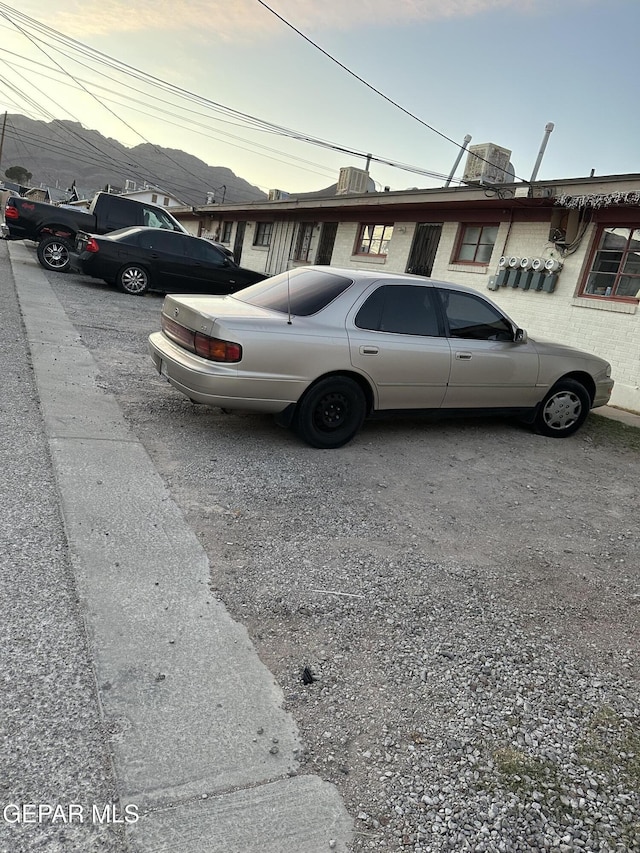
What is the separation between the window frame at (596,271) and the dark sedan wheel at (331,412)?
20.7 feet

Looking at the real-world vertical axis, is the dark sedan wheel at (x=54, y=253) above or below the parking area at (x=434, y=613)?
above

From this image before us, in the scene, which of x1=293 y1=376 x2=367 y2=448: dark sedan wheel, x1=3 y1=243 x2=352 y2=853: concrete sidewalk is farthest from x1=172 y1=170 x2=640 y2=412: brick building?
x1=3 y1=243 x2=352 y2=853: concrete sidewalk

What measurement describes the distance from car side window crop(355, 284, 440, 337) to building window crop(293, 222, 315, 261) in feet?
42.4

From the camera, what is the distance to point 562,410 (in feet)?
22.9

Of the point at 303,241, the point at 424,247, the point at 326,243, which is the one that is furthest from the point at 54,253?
the point at 424,247

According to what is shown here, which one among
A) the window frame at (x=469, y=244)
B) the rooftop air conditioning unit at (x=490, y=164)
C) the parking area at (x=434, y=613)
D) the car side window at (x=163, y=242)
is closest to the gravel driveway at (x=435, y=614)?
the parking area at (x=434, y=613)

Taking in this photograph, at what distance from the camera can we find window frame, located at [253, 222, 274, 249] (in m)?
20.4

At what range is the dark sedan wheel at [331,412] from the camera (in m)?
5.10

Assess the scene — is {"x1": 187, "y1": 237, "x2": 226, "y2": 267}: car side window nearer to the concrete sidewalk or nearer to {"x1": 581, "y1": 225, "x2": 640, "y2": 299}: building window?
{"x1": 581, "y1": 225, "x2": 640, "y2": 299}: building window

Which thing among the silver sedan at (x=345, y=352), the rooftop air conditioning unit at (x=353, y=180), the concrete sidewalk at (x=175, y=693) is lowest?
the concrete sidewalk at (x=175, y=693)

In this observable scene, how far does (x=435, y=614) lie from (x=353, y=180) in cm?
1849

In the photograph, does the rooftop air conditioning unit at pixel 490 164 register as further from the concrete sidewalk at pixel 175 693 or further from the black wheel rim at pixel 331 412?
the concrete sidewalk at pixel 175 693

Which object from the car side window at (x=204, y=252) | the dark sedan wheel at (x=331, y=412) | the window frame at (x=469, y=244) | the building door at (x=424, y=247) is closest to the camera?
the dark sedan wheel at (x=331, y=412)

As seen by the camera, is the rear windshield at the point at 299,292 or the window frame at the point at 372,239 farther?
the window frame at the point at 372,239
